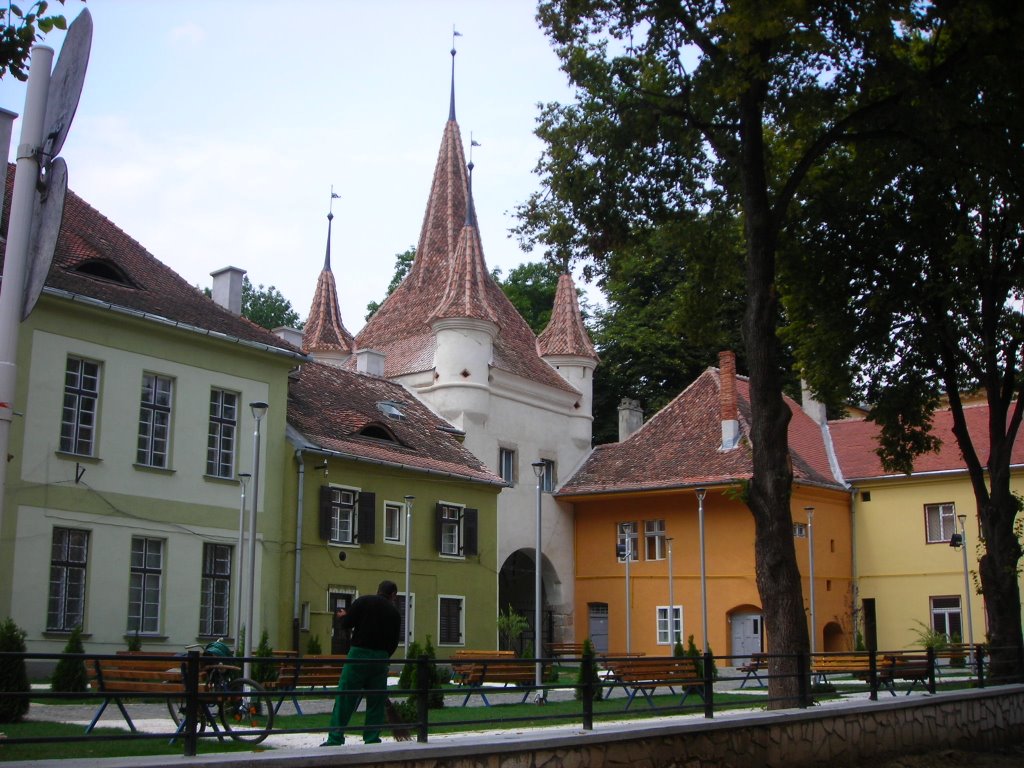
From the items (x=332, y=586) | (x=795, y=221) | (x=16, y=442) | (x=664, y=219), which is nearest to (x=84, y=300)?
(x=16, y=442)

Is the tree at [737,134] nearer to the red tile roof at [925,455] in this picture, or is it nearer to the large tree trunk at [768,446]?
the large tree trunk at [768,446]

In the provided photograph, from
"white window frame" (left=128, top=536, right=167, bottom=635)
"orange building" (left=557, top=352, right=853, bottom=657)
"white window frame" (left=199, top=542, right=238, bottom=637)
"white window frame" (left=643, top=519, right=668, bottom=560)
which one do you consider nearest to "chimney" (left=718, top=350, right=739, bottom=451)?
"orange building" (left=557, top=352, right=853, bottom=657)

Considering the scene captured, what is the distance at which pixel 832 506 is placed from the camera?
41719mm

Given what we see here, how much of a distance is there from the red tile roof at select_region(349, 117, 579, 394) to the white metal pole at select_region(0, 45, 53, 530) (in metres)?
32.1

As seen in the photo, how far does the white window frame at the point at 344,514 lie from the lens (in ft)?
98.5

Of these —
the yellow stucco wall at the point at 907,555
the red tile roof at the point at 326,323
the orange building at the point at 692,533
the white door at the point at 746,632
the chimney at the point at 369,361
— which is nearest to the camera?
the white door at the point at 746,632

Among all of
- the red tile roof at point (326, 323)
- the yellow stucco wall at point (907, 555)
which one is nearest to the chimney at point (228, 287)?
the red tile roof at point (326, 323)

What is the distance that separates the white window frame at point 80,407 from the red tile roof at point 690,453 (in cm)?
2116

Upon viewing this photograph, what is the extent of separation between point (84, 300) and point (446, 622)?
47.0 feet

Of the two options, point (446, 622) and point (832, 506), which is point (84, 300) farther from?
point (832, 506)

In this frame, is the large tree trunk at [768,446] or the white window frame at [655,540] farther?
the white window frame at [655,540]

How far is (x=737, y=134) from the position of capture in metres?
17.6

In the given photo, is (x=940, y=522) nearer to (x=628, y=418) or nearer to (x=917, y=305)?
(x=628, y=418)

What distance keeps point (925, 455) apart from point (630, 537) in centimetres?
1106
